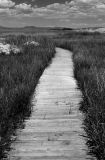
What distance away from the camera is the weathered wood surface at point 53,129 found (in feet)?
14.1

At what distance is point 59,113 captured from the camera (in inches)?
252

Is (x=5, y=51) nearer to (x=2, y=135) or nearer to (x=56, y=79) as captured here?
(x=56, y=79)

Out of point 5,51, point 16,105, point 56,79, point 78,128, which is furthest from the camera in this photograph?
point 5,51

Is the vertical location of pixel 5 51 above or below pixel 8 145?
below

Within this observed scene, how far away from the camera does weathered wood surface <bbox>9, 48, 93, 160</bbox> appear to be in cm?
431

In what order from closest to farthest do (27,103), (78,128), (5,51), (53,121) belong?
(78,128), (53,121), (27,103), (5,51)

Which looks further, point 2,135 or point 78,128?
point 78,128

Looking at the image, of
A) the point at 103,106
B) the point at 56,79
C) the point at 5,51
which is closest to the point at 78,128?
the point at 103,106

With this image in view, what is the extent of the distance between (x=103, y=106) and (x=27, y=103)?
189 centimetres

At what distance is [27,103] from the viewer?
6734 mm

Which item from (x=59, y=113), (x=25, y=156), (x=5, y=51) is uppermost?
(x=25, y=156)

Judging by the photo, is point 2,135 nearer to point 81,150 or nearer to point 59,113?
point 81,150

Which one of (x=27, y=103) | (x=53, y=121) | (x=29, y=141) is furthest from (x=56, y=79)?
(x=29, y=141)

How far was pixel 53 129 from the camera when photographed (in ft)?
17.5
